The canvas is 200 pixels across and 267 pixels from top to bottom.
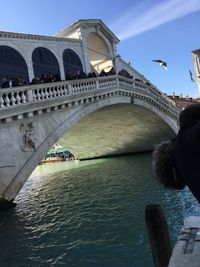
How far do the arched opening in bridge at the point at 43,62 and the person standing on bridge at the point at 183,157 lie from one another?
14013 mm

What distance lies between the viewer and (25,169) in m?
10.9

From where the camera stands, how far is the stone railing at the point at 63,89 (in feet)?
34.3

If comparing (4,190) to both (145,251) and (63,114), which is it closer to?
(63,114)

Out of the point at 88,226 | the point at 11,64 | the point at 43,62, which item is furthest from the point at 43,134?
the point at 43,62

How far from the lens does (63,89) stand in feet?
Result: 43.1

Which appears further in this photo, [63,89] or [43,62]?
[43,62]

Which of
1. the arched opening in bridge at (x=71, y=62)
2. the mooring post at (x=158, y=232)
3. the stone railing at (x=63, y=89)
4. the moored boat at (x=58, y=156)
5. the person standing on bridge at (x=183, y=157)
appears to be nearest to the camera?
the person standing on bridge at (x=183, y=157)

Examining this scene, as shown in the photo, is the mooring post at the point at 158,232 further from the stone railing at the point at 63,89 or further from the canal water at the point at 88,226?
the stone railing at the point at 63,89

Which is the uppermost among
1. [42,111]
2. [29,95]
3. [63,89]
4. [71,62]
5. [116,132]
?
[71,62]

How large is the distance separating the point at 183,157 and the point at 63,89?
11274mm

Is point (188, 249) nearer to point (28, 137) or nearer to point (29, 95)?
point (28, 137)

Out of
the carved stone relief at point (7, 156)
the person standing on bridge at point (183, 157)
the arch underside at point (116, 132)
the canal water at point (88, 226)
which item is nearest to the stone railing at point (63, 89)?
the carved stone relief at point (7, 156)

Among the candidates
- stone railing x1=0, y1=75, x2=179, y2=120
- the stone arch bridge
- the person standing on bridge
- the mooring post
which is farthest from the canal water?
stone railing x1=0, y1=75, x2=179, y2=120

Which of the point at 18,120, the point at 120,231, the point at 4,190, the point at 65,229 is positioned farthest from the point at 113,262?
the point at 18,120
